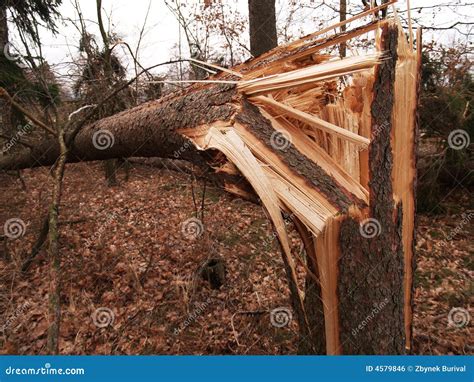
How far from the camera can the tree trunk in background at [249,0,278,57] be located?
12.0 feet

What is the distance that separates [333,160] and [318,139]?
0.43 ft

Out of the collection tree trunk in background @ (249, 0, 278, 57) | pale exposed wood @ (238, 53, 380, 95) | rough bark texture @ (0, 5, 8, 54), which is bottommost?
pale exposed wood @ (238, 53, 380, 95)

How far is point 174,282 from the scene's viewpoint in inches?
117

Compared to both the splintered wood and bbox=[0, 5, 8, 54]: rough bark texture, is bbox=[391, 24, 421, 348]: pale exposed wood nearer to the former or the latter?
the splintered wood

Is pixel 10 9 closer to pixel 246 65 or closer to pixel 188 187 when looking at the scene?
pixel 188 187

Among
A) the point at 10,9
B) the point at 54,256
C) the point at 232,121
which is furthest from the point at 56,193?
the point at 10,9

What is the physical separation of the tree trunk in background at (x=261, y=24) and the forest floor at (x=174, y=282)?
7.22 feet

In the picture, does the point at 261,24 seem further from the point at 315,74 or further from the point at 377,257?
the point at 377,257

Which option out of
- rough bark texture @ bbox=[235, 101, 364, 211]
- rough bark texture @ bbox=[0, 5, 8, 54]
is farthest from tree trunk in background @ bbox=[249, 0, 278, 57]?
rough bark texture @ bbox=[0, 5, 8, 54]

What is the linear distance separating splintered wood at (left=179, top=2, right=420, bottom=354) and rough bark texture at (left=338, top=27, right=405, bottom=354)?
1.2 inches

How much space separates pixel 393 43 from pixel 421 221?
3.73 meters

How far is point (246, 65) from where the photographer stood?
156 cm

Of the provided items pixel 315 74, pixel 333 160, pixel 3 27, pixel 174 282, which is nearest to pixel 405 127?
pixel 333 160

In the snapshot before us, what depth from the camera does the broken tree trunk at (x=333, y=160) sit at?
1.15 m
